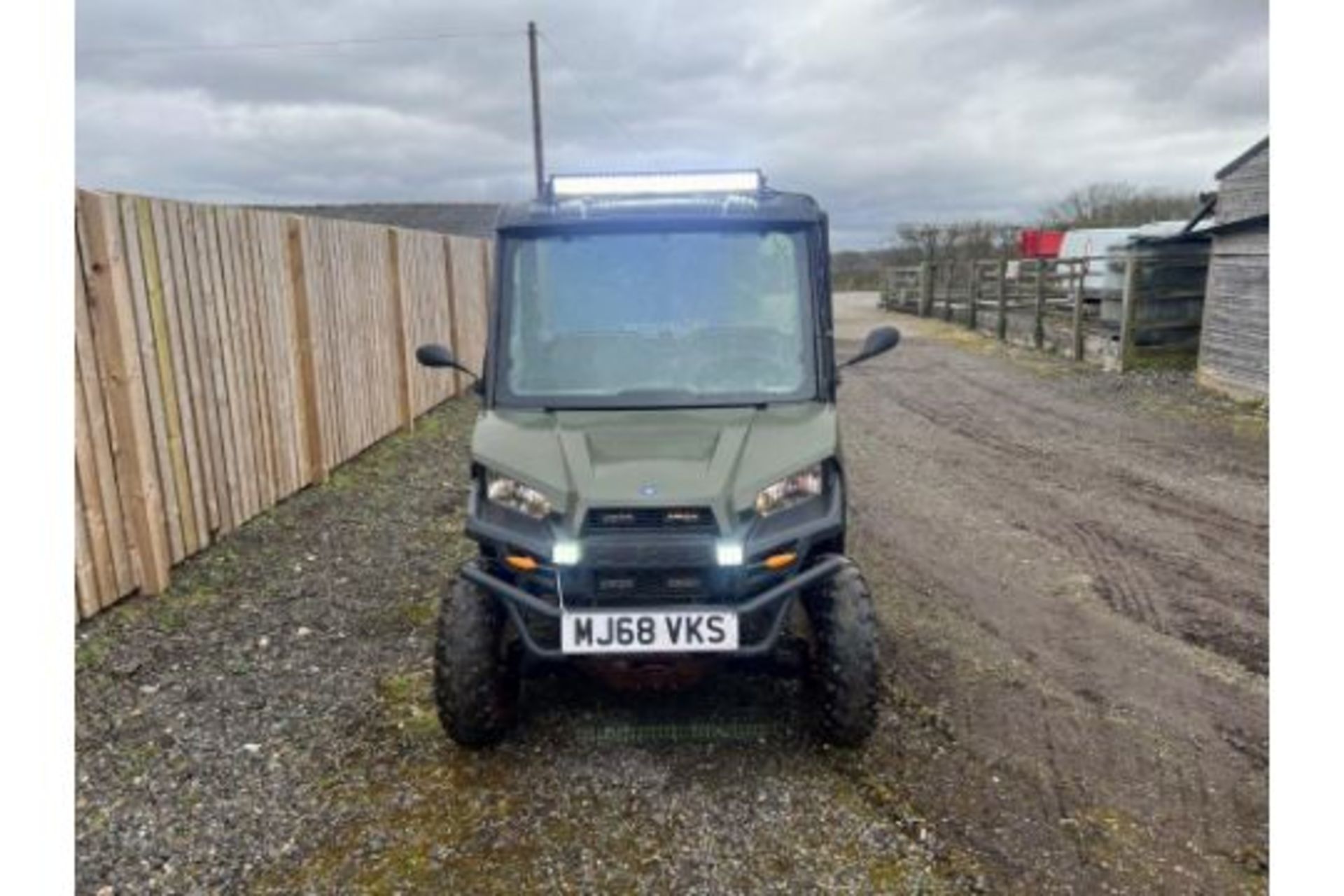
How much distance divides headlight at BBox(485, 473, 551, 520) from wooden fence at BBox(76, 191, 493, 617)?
258cm

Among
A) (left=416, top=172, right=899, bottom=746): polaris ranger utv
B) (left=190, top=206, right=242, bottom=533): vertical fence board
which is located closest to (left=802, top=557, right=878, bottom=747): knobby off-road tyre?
(left=416, top=172, right=899, bottom=746): polaris ranger utv

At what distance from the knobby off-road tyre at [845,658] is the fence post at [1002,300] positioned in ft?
60.8

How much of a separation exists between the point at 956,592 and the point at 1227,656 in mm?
1437

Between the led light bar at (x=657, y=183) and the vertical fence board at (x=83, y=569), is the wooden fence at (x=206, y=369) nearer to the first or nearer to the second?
the vertical fence board at (x=83, y=569)

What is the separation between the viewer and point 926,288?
28453mm

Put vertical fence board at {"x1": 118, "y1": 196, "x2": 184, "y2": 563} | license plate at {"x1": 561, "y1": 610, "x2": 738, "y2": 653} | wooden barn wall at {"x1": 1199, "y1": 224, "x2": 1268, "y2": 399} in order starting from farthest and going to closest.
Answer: wooden barn wall at {"x1": 1199, "y1": 224, "x2": 1268, "y2": 399} → vertical fence board at {"x1": 118, "y1": 196, "x2": 184, "y2": 563} → license plate at {"x1": 561, "y1": 610, "x2": 738, "y2": 653}

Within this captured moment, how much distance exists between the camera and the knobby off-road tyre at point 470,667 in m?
3.51

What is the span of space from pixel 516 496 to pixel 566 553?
36 centimetres

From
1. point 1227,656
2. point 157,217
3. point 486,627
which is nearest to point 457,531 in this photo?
point 157,217

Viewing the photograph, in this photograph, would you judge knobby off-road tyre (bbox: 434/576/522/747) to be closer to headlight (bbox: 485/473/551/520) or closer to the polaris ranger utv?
the polaris ranger utv

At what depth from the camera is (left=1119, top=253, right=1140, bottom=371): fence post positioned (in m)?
14.6

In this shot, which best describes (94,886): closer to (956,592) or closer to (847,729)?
(847,729)

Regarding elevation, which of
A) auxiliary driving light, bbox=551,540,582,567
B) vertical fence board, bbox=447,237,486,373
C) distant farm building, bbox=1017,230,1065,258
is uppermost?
distant farm building, bbox=1017,230,1065,258

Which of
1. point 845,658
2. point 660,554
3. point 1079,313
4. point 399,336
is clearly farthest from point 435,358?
point 1079,313
